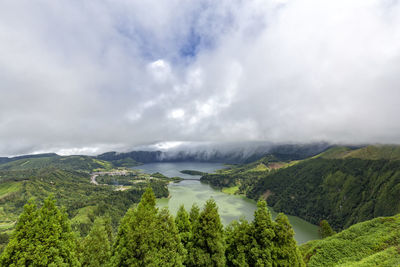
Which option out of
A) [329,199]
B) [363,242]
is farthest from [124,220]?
[329,199]

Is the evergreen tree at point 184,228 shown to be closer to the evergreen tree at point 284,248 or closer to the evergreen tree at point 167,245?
the evergreen tree at point 167,245

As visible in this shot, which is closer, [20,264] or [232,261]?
[20,264]

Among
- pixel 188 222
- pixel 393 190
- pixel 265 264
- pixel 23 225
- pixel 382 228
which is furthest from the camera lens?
pixel 393 190

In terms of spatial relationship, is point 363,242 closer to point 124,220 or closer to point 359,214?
point 124,220

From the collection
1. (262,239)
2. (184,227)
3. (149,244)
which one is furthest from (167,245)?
(262,239)

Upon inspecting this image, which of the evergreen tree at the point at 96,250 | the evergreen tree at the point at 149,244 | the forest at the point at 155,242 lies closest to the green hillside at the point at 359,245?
the forest at the point at 155,242

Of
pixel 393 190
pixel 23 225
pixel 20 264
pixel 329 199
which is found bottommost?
pixel 329 199
